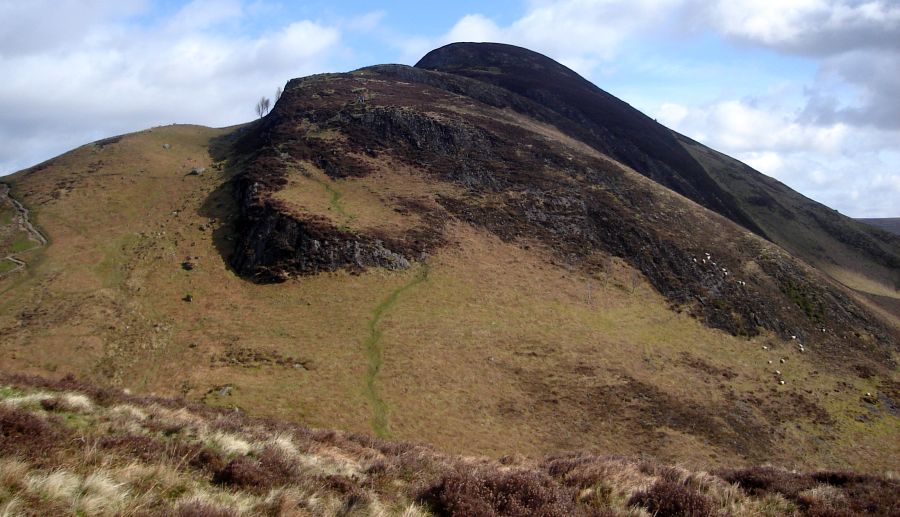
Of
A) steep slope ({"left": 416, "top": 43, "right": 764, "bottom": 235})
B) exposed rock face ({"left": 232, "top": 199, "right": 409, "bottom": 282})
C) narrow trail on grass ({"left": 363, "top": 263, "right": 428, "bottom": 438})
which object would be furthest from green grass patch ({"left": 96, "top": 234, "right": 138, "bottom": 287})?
steep slope ({"left": 416, "top": 43, "right": 764, "bottom": 235})

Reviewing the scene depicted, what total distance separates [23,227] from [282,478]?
54399 millimetres

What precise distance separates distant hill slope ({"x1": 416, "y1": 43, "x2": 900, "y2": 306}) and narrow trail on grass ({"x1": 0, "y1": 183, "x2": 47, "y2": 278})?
79.4 m

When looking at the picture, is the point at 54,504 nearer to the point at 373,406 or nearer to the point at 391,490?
the point at 391,490

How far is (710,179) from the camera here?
107688 mm

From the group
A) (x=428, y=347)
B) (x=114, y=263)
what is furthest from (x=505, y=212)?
(x=114, y=263)

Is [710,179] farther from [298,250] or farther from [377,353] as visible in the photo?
[377,353]

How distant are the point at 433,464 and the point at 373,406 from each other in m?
19.9

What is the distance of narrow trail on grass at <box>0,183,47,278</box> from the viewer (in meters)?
43.2

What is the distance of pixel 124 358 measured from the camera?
115ft

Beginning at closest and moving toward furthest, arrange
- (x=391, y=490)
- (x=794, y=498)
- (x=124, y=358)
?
(x=391, y=490) < (x=794, y=498) < (x=124, y=358)

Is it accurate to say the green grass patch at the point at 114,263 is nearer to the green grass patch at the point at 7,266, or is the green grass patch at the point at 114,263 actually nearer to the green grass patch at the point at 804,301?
the green grass patch at the point at 7,266

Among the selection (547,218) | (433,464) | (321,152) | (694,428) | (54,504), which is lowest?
(694,428)

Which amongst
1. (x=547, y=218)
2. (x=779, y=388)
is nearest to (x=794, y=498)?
(x=779, y=388)

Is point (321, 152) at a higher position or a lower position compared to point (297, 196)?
higher
